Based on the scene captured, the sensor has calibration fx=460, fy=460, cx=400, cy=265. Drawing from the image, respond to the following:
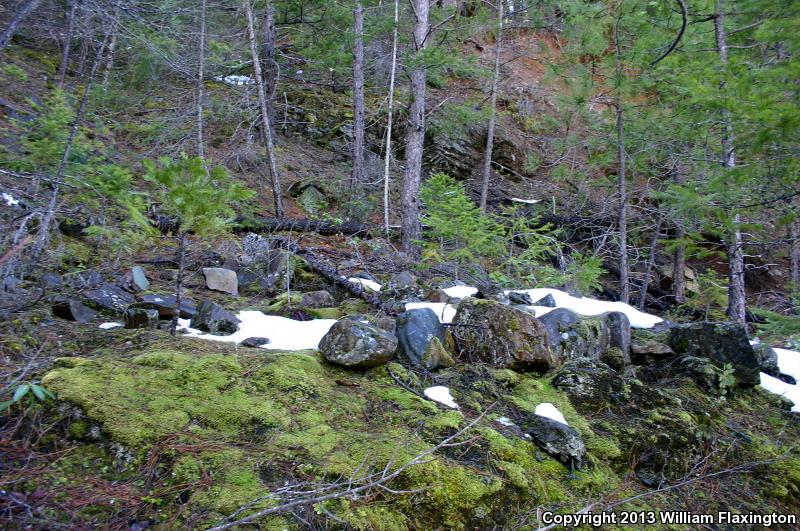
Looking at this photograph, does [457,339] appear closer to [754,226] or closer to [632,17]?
[754,226]

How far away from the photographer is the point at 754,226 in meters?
5.50

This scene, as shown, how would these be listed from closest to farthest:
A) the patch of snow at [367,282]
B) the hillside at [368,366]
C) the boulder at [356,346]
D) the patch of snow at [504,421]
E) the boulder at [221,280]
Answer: the hillside at [368,366], the patch of snow at [504,421], the boulder at [356,346], the boulder at [221,280], the patch of snow at [367,282]

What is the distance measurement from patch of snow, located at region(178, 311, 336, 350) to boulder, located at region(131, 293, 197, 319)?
0.11 m

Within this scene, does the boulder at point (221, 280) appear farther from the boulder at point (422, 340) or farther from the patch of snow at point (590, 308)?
the patch of snow at point (590, 308)

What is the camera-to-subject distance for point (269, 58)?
1276 centimetres

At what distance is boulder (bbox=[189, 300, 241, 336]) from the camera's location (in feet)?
13.3

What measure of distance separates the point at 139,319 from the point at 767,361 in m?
6.43

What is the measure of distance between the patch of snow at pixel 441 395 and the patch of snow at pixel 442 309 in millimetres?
1051

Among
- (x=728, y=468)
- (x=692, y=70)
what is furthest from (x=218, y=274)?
(x=692, y=70)

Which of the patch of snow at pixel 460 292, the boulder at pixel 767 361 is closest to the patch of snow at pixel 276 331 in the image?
the patch of snow at pixel 460 292

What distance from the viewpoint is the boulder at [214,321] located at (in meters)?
4.04

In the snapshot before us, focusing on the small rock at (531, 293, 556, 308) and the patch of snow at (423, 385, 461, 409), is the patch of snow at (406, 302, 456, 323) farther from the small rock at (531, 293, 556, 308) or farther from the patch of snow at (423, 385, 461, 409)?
the small rock at (531, 293, 556, 308)

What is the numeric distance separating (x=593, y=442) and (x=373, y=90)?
652 inches

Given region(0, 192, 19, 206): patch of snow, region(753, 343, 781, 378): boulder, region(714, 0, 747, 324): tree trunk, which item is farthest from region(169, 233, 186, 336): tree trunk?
region(714, 0, 747, 324): tree trunk
